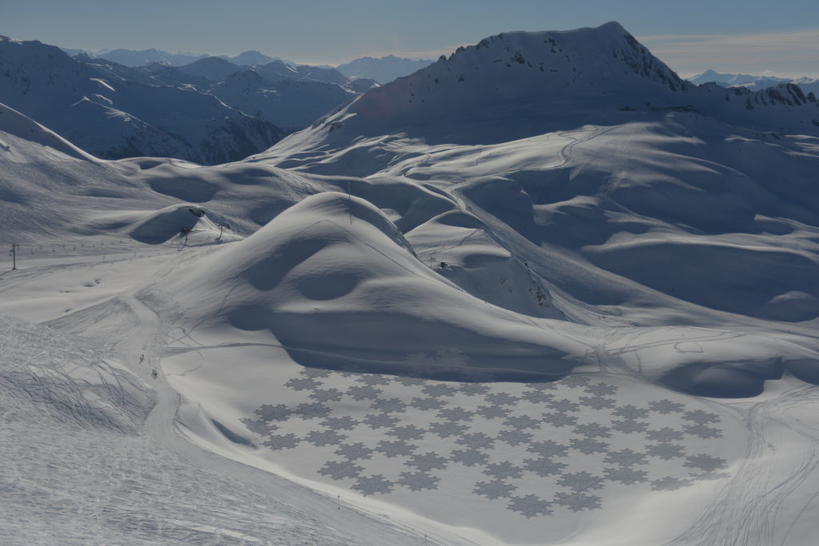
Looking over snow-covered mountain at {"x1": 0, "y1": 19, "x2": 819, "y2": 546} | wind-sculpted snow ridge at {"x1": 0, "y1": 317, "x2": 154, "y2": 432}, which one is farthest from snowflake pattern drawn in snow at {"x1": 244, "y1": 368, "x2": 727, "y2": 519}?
wind-sculpted snow ridge at {"x1": 0, "y1": 317, "x2": 154, "y2": 432}

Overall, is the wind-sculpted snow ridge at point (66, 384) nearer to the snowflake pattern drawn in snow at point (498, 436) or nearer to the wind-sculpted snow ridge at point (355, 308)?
the snowflake pattern drawn in snow at point (498, 436)

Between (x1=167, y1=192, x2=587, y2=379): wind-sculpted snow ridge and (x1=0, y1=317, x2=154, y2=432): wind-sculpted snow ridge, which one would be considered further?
(x1=167, y1=192, x2=587, y2=379): wind-sculpted snow ridge

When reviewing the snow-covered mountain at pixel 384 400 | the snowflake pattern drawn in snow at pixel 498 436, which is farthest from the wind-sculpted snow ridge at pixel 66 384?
the snowflake pattern drawn in snow at pixel 498 436

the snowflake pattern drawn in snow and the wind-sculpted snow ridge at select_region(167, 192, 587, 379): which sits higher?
the wind-sculpted snow ridge at select_region(167, 192, 587, 379)

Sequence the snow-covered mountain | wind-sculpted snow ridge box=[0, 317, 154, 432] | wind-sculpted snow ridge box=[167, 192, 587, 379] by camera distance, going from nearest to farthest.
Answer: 1. the snow-covered mountain
2. wind-sculpted snow ridge box=[0, 317, 154, 432]
3. wind-sculpted snow ridge box=[167, 192, 587, 379]

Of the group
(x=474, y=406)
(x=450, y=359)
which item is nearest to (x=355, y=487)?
(x=474, y=406)

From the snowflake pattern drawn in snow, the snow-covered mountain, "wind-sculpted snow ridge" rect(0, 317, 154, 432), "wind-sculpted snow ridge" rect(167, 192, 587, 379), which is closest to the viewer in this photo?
the snow-covered mountain

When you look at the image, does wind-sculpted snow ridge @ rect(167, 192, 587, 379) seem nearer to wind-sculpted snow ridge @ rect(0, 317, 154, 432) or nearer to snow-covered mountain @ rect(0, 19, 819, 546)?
snow-covered mountain @ rect(0, 19, 819, 546)

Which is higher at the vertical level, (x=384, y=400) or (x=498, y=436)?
(x=384, y=400)

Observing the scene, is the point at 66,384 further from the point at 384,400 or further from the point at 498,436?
the point at 498,436

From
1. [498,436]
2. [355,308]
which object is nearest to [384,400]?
[498,436]
